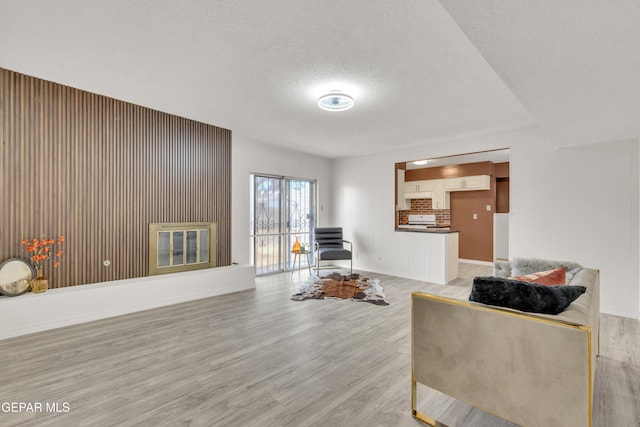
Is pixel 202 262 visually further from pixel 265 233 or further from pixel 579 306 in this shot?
pixel 579 306

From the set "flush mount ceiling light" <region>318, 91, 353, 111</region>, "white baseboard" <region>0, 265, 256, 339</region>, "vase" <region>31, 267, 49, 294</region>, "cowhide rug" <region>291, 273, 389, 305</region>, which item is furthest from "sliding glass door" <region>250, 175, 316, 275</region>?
"vase" <region>31, 267, 49, 294</region>

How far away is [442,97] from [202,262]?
3.91m

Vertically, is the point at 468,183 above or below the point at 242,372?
above

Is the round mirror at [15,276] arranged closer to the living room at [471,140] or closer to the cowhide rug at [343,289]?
the living room at [471,140]

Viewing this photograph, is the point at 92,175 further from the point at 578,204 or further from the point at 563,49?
the point at 578,204

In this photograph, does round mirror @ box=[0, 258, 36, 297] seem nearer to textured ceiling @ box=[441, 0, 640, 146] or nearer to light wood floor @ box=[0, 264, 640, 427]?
light wood floor @ box=[0, 264, 640, 427]

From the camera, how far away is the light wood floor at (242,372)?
71.1 inches

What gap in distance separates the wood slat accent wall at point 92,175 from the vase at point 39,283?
4.3 inches

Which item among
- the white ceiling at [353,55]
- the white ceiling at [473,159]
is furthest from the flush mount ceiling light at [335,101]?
the white ceiling at [473,159]

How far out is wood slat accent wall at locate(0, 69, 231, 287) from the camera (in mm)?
3070

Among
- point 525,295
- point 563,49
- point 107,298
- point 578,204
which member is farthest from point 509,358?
point 107,298

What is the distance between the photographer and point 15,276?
2994 millimetres

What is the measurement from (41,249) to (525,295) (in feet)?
14.1

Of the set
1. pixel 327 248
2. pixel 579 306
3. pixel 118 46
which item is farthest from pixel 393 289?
pixel 118 46
